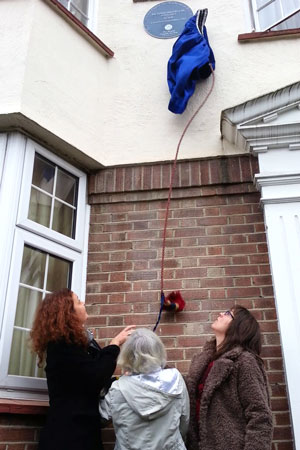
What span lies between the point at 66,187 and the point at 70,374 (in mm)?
1805

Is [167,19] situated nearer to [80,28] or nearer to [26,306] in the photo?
[80,28]

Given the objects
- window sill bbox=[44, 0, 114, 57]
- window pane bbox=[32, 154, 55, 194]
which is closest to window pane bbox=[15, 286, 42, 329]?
window pane bbox=[32, 154, 55, 194]

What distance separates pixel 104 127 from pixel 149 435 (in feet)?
9.05

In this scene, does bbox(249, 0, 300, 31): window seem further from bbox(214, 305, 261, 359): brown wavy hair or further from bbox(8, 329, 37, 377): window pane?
bbox(8, 329, 37, 377): window pane

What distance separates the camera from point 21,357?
3.18m

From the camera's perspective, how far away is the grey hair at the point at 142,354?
8.43 feet

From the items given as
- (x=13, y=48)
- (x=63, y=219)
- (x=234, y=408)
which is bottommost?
(x=234, y=408)

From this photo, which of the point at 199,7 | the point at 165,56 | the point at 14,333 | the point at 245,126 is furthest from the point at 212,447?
the point at 199,7

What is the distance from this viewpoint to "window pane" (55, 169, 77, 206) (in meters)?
3.92

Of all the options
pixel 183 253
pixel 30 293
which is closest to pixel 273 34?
pixel 183 253

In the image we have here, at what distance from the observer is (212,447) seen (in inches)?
98.4

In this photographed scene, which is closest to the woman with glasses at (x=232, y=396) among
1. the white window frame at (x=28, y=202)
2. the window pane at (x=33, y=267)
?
the window pane at (x=33, y=267)

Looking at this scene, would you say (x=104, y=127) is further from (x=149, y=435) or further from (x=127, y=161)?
(x=149, y=435)

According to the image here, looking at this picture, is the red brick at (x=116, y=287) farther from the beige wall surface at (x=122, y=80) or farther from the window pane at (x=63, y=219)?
the beige wall surface at (x=122, y=80)
